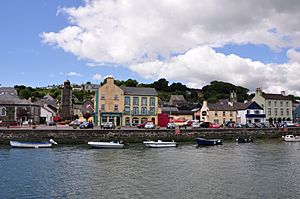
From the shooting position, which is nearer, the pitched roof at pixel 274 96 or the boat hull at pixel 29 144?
the boat hull at pixel 29 144

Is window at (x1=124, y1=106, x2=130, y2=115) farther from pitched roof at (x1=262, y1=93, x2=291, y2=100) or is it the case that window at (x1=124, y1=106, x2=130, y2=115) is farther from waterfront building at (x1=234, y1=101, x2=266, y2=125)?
pitched roof at (x1=262, y1=93, x2=291, y2=100)

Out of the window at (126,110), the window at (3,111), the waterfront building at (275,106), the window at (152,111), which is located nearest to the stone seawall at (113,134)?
the window at (152,111)

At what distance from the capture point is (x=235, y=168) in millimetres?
28281

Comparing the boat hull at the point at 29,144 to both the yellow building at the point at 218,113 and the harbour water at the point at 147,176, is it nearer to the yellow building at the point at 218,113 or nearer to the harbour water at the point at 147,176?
the harbour water at the point at 147,176

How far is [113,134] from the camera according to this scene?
50.2m

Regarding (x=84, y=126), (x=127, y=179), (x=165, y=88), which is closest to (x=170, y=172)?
(x=127, y=179)

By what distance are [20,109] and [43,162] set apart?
44593mm

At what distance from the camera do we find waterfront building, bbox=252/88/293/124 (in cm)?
8494

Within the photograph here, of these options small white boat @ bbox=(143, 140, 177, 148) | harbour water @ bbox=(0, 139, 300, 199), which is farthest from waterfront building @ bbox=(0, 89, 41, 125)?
harbour water @ bbox=(0, 139, 300, 199)

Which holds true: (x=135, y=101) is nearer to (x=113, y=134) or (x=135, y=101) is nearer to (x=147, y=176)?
(x=113, y=134)

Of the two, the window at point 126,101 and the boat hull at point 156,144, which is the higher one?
the window at point 126,101

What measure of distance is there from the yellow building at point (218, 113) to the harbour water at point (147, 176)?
44.2m

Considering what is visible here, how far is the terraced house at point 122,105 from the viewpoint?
68.6m

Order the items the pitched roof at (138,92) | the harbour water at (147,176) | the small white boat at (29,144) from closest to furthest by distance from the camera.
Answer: the harbour water at (147,176) < the small white boat at (29,144) < the pitched roof at (138,92)
